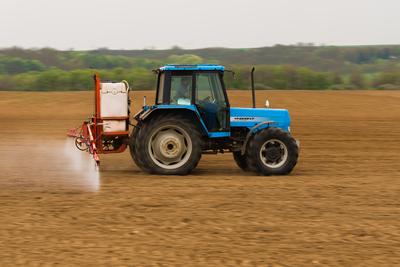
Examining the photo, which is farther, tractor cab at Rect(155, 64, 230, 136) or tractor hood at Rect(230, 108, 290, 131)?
tractor hood at Rect(230, 108, 290, 131)

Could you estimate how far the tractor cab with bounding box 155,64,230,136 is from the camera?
34.7 feet

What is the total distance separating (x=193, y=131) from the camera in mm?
10484

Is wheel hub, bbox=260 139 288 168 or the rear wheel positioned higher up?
wheel hub, bbox=260 139 288 168

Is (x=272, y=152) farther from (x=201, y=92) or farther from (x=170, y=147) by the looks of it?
(x=170, y=147)

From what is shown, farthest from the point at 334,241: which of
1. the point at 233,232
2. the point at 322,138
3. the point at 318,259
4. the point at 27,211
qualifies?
the point at 322,138

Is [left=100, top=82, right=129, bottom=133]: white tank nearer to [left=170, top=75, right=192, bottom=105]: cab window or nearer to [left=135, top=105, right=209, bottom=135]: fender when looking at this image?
[left=135, top=105, right=209, bottom=135]: fender

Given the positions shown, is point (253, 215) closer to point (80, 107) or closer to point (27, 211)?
point (27, 211)

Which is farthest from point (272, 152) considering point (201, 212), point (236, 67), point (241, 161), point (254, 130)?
point (236, 67)

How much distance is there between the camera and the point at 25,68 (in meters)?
48.9

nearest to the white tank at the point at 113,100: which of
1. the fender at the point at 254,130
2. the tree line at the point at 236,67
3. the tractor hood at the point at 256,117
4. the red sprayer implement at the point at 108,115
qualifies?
the red sprayer implement at the point at 108,115

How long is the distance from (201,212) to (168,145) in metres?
3.14

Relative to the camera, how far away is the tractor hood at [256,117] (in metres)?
10.9

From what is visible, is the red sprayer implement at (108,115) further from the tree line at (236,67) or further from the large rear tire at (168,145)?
the tree line at (236,67)

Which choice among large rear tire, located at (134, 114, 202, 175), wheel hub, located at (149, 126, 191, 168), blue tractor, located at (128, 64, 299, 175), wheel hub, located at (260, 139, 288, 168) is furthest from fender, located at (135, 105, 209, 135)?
wheel hub, located at (260, 139, 288, 168)
